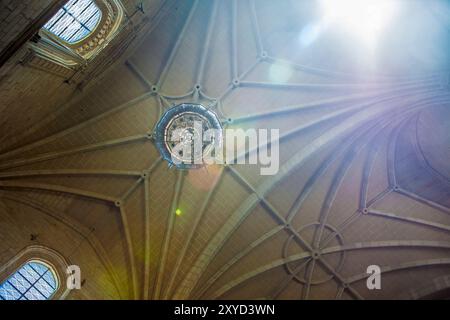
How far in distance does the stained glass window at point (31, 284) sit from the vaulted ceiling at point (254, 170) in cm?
89

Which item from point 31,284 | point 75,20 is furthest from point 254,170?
point 31,284

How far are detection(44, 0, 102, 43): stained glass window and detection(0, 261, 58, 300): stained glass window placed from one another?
7.87 metres

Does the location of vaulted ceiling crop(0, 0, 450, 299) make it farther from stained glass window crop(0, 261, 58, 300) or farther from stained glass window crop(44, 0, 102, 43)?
stained glass window crop(44, 0, 102, 43)

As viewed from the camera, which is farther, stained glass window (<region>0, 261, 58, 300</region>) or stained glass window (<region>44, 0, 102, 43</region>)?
stained glass window (<region>0, 261, 58, 300</region>)

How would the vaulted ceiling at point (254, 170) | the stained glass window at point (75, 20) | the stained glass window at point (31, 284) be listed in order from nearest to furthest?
1. the stained glass window at point (75, 20)
2. the stained glass window at point (31, 284)
3. the vaulted ceiling at point (254, 170)

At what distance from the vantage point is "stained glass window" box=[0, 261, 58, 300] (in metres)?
12.9

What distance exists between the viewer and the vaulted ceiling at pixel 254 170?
47.8 feet

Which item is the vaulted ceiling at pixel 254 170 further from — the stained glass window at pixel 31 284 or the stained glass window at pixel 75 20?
the stained glass window at pixel 75 20

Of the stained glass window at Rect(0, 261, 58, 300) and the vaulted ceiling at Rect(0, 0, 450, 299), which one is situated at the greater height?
the vaulted ceiling at Rect(0, 0, 450, 299)

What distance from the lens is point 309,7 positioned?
14.7 m

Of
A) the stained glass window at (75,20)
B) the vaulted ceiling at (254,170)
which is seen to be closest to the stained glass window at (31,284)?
the vaulted ceiling at (254,170)

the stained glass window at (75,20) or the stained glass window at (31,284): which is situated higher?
the stained glass window at (75,20)

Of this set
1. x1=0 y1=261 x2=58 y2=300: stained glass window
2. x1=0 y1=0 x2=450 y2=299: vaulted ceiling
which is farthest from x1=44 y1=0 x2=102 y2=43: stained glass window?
x1=0 y1=261 x2=58 y2=300: stained glass window

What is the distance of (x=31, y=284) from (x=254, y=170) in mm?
9076
